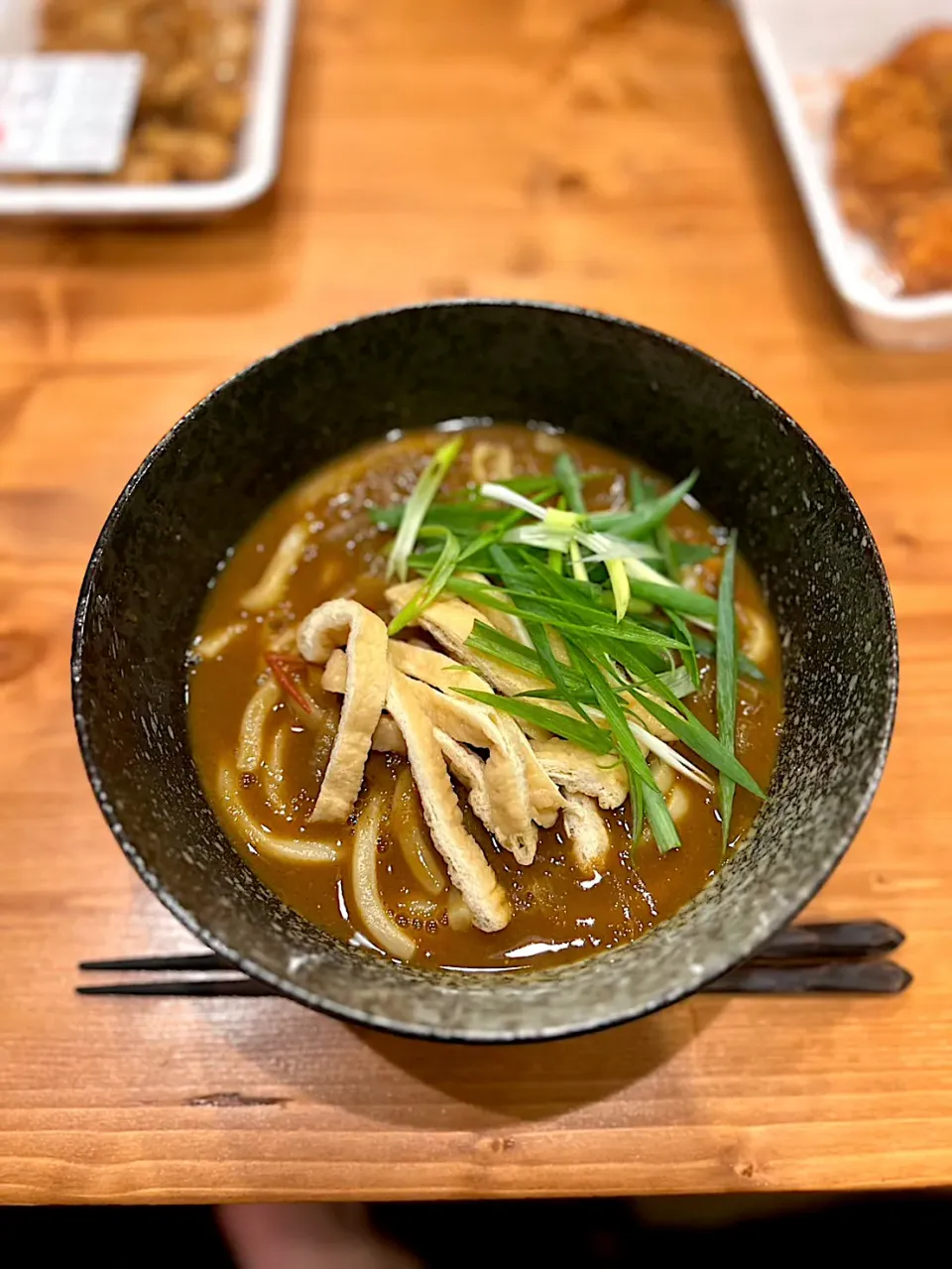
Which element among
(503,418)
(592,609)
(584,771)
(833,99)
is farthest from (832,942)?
(833,99)

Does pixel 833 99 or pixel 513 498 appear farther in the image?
pixel 833 99

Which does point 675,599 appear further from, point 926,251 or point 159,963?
point 926,251

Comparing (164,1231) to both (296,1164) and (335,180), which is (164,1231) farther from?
(335,180)

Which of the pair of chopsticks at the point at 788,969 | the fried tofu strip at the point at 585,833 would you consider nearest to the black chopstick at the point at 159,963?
the pair of chopsticks at the point at 788,969

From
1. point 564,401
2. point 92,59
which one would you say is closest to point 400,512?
point 564,401

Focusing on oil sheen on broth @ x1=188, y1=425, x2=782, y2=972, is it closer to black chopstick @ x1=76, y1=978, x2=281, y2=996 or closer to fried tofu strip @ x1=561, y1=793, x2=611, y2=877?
A: fried tofu strip @ x1=561, y1=793, x2=611, y2=877

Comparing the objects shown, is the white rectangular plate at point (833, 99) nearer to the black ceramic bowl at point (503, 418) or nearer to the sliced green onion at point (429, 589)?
the black ceramic bowl at point (503, 418)
